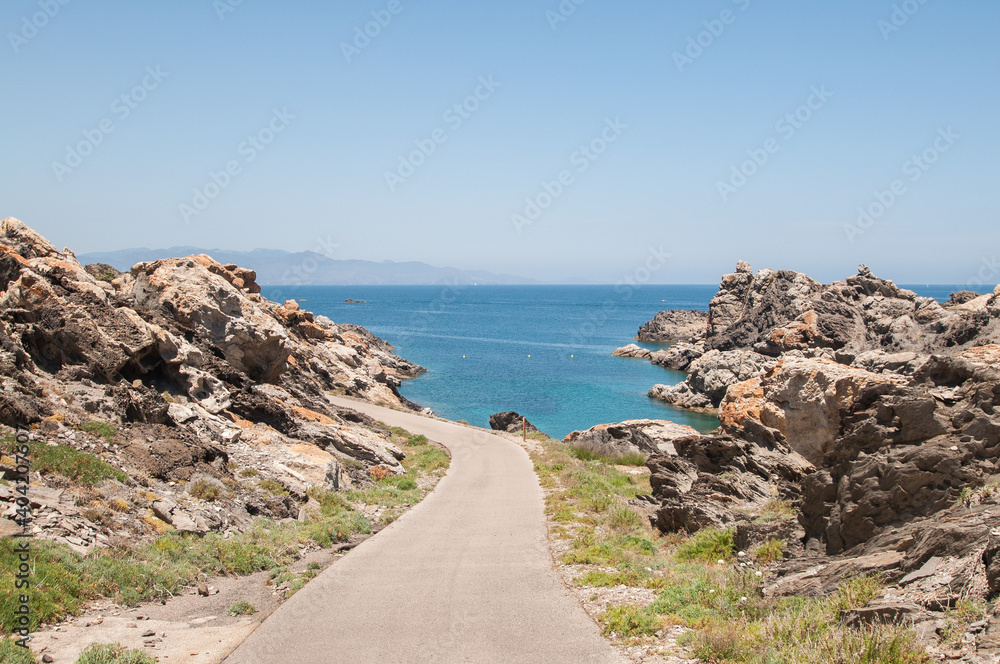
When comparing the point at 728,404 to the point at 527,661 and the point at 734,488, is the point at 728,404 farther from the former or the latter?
the point at 527,661

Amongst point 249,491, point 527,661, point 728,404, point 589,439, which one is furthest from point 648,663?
point 589,439

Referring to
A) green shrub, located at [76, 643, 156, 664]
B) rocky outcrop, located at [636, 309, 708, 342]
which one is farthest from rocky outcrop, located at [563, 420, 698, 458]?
rocky outcrop, located at [636, 309, 708, 342]

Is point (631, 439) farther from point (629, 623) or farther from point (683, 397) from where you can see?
point (683, 397)

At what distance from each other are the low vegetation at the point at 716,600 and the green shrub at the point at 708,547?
0.07 feet

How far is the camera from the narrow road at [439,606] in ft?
27.3

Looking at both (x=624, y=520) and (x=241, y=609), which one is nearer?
(x=241, y=609)

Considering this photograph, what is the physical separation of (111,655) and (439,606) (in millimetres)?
4669

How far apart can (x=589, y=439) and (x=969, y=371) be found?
23.9 m

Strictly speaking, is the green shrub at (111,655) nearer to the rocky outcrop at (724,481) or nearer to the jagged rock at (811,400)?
the rocky outcrop at (724,481)

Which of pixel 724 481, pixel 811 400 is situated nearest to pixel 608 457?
pixel 724 481

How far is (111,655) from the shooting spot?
722 cm

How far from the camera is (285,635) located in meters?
8.77

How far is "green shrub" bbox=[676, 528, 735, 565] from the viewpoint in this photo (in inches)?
482

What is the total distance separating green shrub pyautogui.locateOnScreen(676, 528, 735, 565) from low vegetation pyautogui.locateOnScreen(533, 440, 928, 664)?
22 mm
